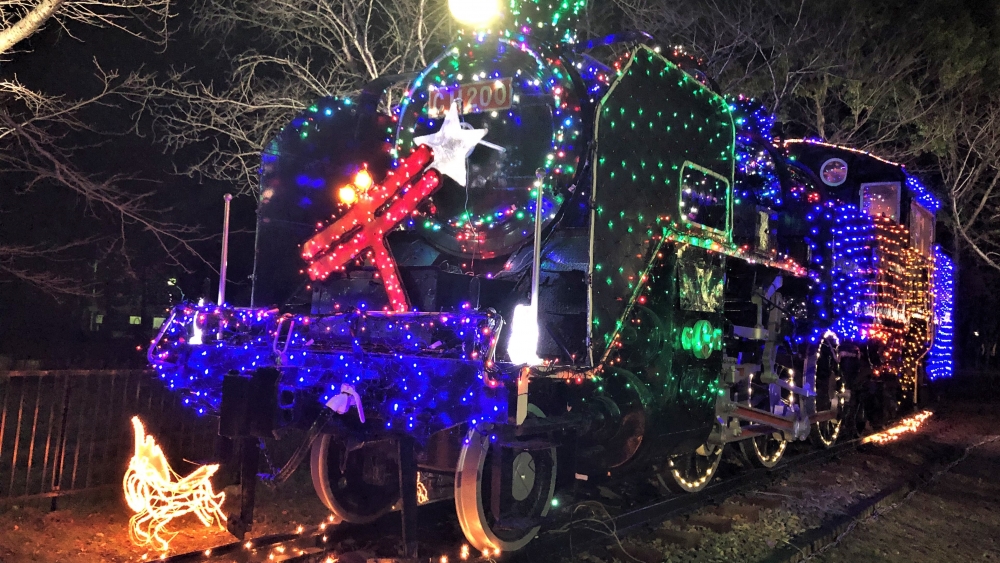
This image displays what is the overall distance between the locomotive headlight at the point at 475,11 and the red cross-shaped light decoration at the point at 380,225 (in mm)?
895

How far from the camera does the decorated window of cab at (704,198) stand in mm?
5414

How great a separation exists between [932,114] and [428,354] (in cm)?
1623

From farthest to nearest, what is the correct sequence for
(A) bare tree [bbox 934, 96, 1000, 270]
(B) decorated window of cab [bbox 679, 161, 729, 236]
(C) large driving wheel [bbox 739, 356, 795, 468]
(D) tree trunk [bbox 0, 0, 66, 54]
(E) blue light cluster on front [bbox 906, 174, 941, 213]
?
(A) bare tree [bbox 934, 96, 1000, 270] → (E) blue light cluster on front [bbox 906, 174, 941, 213] → (C) large driving wheel [bbox 739, 356, 795, 468] → (D) tree trunk [bbox 0, 0, 66, 54] → (B) decorated window of cab [bbox 679, 161, 729, 236]

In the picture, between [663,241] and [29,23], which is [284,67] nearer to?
[29,23]

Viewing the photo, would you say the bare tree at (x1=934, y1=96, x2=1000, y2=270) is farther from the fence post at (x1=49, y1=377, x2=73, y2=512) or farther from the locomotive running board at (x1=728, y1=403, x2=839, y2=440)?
the fence post at (x1=49, y1=377, x2=73, y2=512)

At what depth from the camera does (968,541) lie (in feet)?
20.7

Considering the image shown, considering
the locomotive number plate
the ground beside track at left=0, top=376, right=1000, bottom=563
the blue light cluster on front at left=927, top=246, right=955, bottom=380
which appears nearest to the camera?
the locomotive number plate

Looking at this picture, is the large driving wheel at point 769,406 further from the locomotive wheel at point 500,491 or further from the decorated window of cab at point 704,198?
the locomotive wheel at point 500,491

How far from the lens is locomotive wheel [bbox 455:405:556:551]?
430 centimetres

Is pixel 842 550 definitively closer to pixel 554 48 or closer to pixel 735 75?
pixel 554 48

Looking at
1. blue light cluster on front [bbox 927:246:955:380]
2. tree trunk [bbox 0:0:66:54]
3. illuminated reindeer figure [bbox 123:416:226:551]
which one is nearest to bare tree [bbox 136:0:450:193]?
tree trunk [bbox 0:0:66:54]

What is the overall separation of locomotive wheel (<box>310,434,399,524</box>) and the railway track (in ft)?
0.54

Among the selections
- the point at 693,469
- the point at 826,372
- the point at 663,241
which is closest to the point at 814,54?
the point at 826,372

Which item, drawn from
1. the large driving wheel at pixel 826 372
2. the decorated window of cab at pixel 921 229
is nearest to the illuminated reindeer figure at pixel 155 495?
the large driving wheel at pixel 826 372
